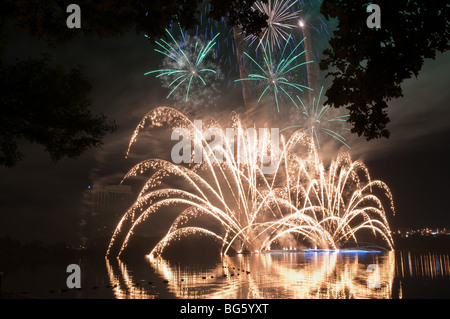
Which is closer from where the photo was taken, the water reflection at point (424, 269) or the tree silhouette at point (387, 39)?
the tree silhouette at point (387, 39)
